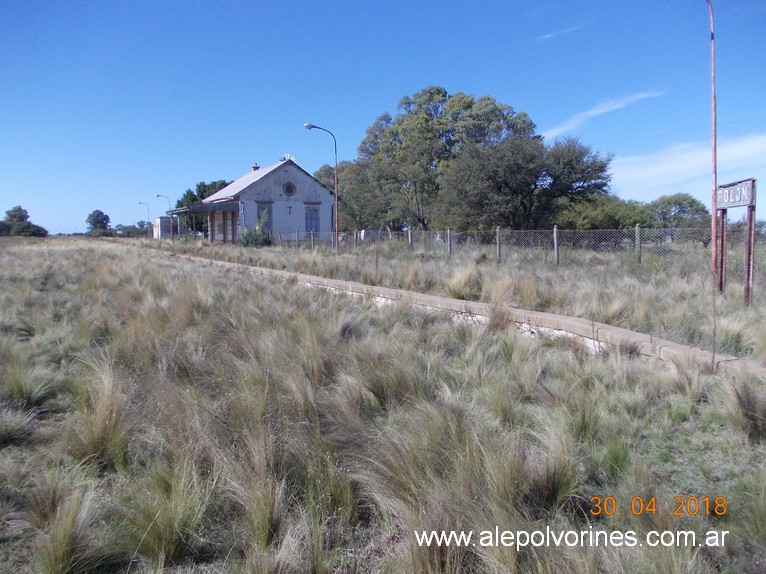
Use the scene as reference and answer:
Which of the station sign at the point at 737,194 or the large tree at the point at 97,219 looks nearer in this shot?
the station sign at the point at 737,194

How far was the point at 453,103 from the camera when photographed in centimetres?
5194

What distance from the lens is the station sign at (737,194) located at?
8.85m

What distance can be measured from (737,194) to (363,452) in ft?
29.4

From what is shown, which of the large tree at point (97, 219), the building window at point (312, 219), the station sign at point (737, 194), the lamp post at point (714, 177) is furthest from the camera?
the large tree at point (97, 219)

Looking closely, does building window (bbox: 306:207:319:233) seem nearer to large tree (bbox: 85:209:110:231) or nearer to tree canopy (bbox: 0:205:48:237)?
tree canopy (bbox: 0:205:48:237)

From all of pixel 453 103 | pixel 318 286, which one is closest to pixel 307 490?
pixel 318 286

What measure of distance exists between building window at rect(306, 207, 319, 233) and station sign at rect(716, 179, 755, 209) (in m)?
33.3

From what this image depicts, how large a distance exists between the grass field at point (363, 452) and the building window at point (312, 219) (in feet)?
115

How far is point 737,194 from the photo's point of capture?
9.28 m

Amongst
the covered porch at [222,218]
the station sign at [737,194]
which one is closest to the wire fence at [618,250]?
the station sign at [737,194]
